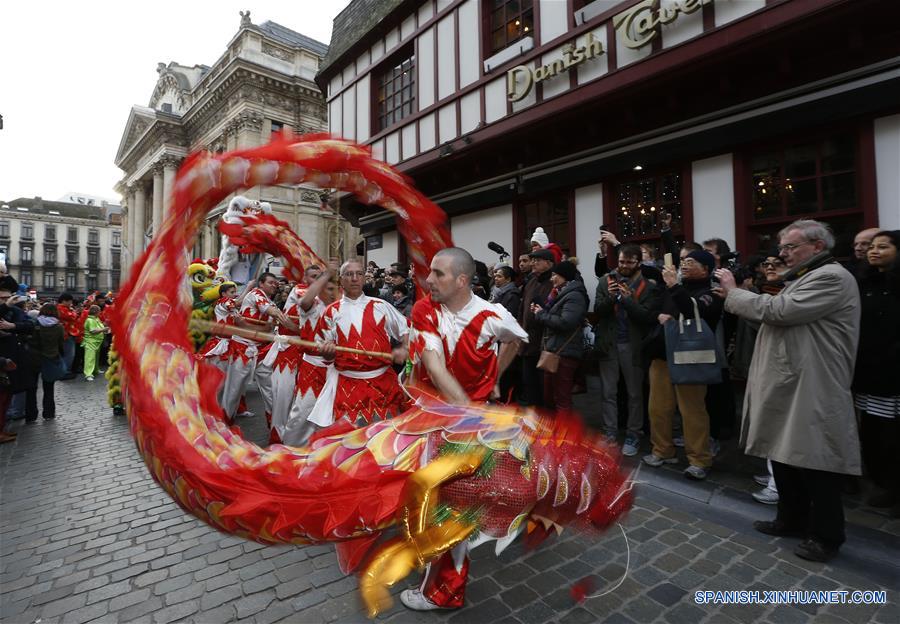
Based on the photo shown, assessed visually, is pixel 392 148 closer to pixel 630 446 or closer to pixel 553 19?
pixel 553 19

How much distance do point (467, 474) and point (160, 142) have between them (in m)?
49.1

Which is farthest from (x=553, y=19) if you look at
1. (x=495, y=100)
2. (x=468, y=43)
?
(x=468, y=43)

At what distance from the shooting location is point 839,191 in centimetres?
589

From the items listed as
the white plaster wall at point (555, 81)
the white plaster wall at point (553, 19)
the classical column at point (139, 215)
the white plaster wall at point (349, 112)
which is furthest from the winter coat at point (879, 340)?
the classical column at point (139, 215)

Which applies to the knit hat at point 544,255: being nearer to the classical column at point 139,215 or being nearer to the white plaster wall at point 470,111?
the white plaster wall at point 470,111

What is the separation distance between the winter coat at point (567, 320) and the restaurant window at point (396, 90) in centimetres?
760

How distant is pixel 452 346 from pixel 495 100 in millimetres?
7670

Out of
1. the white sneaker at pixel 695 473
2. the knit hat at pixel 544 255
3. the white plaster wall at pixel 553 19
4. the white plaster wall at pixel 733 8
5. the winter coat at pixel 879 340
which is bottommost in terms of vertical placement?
the white sneaker at pixel 695 473

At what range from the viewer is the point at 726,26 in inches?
234

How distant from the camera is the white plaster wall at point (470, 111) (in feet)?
30.6

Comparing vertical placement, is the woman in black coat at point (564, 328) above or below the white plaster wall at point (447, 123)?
below

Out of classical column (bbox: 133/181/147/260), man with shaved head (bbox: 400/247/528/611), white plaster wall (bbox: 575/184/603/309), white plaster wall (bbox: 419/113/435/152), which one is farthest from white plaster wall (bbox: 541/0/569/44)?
classical column (bbox: 133/181/147/260)

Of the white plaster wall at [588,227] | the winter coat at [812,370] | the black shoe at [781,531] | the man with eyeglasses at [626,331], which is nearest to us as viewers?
the winter coat at [812,370]

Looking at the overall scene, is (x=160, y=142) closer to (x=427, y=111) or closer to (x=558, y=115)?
(x=427, y=111)
